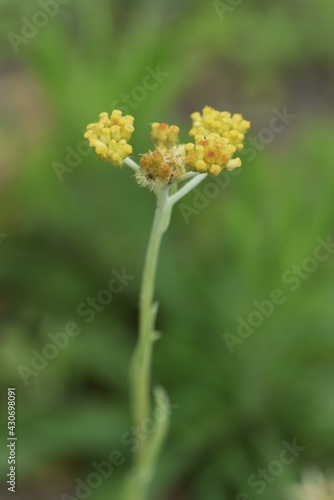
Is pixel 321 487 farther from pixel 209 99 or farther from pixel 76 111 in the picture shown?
pixel 209 99

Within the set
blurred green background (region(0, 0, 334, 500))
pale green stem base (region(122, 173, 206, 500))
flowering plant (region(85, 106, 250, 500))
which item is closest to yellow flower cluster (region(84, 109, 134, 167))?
flowering plant (region(85, 106, 250, 500))

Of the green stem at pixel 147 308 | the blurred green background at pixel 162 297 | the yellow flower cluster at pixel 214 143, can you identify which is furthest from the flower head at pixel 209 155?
the blurred green background at pixel 162 297

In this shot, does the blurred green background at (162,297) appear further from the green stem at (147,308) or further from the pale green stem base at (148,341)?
the green stem at (147,308)

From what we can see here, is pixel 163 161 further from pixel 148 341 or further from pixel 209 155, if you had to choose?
pixel 148 341

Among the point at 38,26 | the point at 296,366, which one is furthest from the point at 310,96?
the point at 296,366

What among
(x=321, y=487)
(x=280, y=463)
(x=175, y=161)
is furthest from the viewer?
(x=280, y=463)

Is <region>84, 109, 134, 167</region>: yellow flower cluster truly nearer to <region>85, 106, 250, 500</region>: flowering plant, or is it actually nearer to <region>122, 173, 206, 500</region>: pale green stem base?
<region>85, 106, 250, 500</region>: flowering plant
